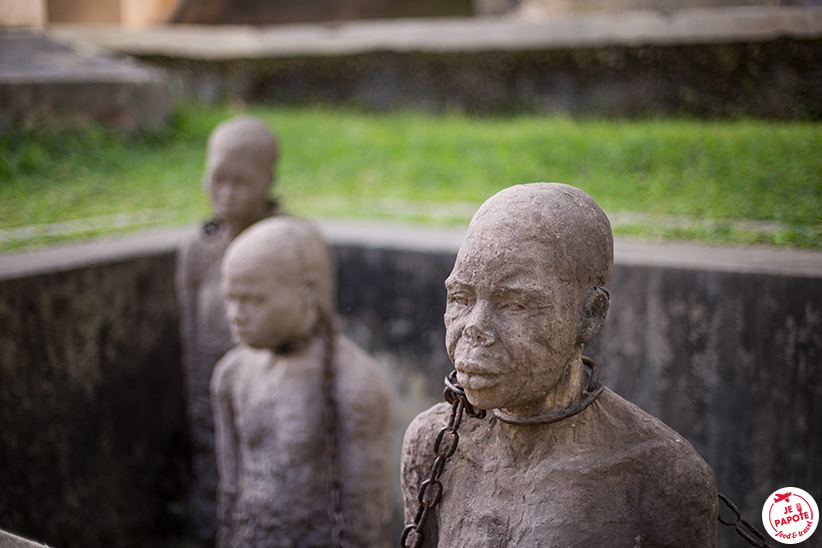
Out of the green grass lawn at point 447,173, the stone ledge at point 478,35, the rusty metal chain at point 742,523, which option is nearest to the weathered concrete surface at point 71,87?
the green grass lawn at point 447,173

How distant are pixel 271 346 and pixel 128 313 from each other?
1.90 m

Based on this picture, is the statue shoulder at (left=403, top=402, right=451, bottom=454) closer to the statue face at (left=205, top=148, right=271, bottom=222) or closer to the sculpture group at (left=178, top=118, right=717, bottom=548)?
the sculpture group at (left=178, top=118, right=717, bottom=548)

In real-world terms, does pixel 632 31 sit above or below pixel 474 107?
above

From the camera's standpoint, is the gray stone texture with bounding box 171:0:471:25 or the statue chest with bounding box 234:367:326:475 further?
the gray stone texture with bounding box 171:0:471:25

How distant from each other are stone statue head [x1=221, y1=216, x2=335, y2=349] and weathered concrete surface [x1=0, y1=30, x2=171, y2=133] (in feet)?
15.7

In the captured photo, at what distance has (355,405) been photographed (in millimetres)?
3270

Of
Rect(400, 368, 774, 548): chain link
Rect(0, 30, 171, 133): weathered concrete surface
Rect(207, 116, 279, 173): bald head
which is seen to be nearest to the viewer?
Rect(400, 368, 774, 548): chain link

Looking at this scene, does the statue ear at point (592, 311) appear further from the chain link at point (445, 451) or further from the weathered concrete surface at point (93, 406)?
the weathered concrete surface at point (93, 406)

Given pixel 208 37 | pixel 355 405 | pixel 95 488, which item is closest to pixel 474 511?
pixel 355 405

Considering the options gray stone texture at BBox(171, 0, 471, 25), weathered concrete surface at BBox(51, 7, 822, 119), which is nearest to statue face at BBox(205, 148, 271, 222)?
weathered concrete surface at BBox(51, 7, 822, 119)

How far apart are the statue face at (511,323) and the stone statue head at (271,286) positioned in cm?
147

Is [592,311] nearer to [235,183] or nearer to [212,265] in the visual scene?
[235,183]

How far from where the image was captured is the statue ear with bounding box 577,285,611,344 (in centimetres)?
194

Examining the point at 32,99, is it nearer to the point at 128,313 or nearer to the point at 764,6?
the point at 128,313
